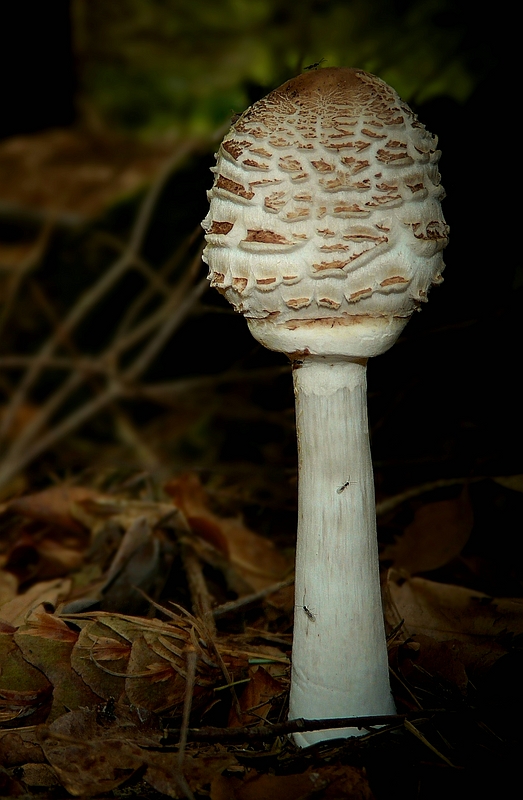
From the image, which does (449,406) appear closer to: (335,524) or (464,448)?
(464,448)

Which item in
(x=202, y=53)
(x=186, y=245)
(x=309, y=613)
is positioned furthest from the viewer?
(x=202, y=53)

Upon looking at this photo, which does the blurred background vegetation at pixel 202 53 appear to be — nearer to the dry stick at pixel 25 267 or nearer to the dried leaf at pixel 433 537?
the dry stick at pixel 25 267

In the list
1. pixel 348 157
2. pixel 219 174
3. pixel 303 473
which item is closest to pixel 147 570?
pixel 303 473

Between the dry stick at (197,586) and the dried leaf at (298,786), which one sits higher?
the dry stick at (197,586)

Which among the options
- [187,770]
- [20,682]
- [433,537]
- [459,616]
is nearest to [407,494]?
[433,537]

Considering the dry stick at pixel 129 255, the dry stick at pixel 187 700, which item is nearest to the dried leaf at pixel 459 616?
the dry stick at pixel 187 700

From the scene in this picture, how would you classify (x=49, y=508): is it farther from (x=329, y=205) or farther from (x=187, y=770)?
(x=329, y=205)
